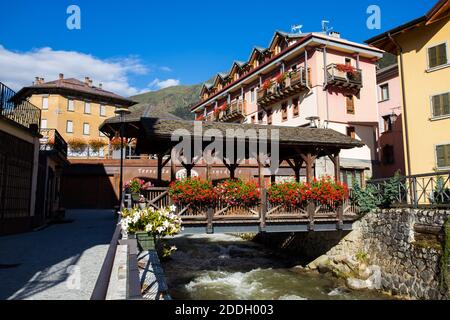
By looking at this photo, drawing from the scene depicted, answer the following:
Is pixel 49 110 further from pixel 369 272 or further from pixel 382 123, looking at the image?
pixel 369 272

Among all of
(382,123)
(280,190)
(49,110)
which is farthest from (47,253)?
(49,110)

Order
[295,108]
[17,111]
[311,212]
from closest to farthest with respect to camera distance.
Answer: [311,212], [17,111], [295,108]

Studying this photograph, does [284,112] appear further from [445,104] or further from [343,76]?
[445,104]

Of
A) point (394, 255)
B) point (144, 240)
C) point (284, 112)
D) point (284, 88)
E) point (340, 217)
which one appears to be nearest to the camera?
point (144, 240)

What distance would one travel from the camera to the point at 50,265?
7371 mm

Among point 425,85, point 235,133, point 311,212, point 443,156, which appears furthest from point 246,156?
point 425,85

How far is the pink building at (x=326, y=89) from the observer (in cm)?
2416

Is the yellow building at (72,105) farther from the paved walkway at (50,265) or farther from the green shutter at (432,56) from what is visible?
the green shutter at (432,56)

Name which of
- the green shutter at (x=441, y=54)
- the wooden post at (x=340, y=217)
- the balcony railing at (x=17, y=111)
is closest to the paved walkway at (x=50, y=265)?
the balcony railing at (x=17, y=111)

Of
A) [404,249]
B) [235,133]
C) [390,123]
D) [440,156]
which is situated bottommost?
[404,249]

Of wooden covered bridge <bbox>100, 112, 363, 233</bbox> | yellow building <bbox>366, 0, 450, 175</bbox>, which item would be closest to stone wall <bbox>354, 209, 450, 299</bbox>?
wooden covered bridge <bbox>100, 112, 363, 233</bbox>

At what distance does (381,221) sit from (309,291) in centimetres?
422

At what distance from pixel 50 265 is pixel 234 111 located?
27367 mm

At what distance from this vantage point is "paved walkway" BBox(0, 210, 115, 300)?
5535 mm
